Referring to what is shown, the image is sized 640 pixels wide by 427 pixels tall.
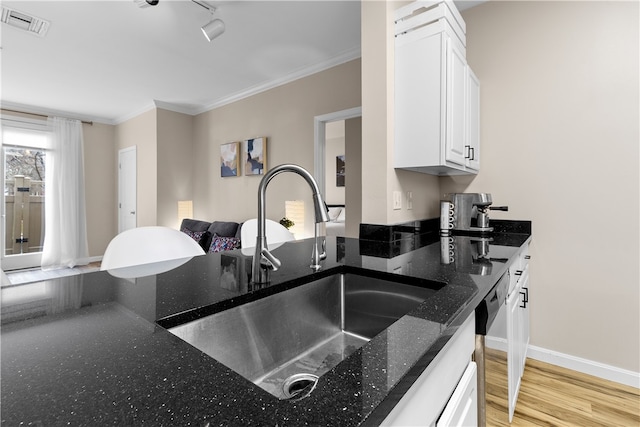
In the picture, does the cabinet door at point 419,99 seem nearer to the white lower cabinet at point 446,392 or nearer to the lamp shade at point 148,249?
the white lower cabinet at point 446,392

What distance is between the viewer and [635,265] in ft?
6.19

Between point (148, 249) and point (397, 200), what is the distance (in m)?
1.36

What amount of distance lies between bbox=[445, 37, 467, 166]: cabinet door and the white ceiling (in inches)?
45.2

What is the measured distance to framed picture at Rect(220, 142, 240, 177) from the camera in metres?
4.53

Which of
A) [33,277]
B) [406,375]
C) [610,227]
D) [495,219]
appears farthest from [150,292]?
Result: [33,277]

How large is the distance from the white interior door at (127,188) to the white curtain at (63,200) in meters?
0.61

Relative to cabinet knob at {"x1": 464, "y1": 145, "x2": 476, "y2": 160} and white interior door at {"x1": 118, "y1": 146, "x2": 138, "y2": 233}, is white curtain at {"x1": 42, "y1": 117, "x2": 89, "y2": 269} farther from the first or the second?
cabinet knob at {"x1": 464, "y1": 145, "x2": 476, "y2": 160}

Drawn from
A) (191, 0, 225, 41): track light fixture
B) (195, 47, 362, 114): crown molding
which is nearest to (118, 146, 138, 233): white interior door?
(195, 47, 362, 114): crown molding

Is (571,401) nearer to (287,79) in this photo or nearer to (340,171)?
(287,79)

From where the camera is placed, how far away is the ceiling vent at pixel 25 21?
104 inches

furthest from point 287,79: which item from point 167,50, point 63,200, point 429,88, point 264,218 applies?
point 63,200

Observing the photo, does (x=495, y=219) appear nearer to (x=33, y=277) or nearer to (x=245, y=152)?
(x=245, y=152)

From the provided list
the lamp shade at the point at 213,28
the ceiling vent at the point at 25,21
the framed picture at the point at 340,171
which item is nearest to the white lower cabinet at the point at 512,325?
the lamp shade at the point at 213,28

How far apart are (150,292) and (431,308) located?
69 centimetres
